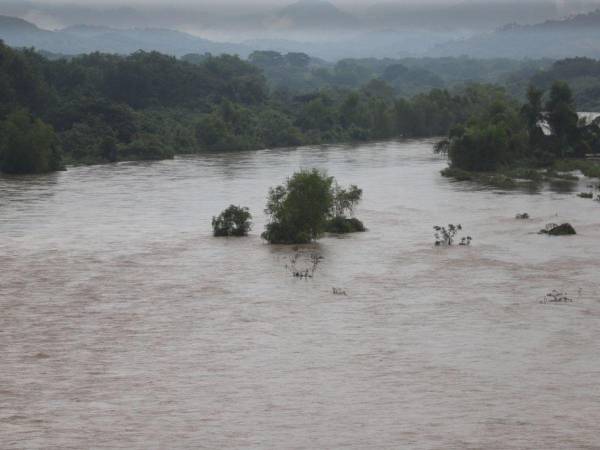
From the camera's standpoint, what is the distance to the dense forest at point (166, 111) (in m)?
81.7

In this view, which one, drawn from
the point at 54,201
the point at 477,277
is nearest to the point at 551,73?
the point at 54,201

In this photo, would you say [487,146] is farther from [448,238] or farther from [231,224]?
[231,224]

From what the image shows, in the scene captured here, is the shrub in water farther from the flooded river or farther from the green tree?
the green tree

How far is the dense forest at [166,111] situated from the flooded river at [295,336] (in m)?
34.6

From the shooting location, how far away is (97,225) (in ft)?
147

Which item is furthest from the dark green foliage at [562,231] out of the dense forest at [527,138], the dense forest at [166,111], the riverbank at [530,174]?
the dense forest at [166,111]

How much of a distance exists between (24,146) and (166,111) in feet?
136

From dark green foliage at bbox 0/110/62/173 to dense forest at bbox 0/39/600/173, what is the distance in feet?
0.24

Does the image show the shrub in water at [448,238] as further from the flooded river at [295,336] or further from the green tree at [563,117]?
the green tree at [563,117]

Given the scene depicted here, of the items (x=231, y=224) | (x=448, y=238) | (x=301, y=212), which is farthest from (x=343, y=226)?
(x=448, y=238)

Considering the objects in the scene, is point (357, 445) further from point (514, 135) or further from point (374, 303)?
point (514, 135)

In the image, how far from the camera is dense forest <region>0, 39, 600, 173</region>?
81688mm

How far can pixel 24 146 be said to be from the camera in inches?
2682

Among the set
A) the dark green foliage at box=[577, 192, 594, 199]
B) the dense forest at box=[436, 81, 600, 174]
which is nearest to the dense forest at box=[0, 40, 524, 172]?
the dense forest at box=[436, 81, 600, 174]
